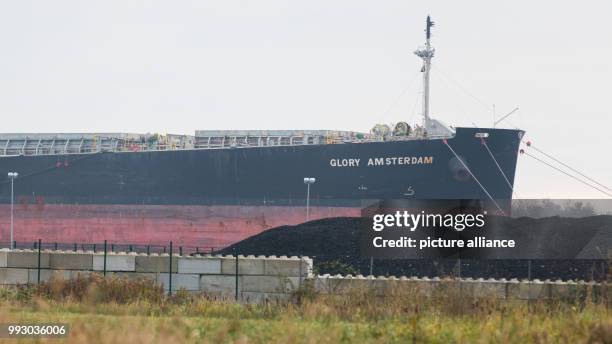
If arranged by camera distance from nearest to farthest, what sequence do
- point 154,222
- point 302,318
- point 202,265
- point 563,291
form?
point 302,318
point 563,291
point 202,265
point 154,222

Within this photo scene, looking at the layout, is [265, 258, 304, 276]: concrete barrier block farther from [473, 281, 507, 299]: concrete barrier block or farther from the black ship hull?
the black ship hull

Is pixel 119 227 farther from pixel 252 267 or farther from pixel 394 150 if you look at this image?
pixel 252 267

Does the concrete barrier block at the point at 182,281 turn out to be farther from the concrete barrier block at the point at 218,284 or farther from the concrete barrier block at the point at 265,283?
the concrete barrier block at the point at 265,283

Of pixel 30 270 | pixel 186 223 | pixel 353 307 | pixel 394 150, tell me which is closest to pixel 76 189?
pixel 186 223

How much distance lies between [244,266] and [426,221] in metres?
14.9

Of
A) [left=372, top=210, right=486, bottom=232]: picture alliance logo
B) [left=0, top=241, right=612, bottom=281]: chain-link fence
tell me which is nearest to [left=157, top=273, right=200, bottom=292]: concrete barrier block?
[left=372, top=210, right=486, bottom=232]: picture alliance logo

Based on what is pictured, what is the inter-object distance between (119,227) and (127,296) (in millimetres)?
43797

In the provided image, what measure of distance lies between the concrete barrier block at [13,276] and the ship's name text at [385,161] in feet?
123

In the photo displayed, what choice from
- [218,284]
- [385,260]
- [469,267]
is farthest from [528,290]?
[385,260]

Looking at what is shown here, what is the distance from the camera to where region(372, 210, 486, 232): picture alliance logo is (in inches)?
1233

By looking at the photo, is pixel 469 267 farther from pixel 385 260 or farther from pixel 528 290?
pixel 528 290

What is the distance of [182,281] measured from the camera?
26.3m

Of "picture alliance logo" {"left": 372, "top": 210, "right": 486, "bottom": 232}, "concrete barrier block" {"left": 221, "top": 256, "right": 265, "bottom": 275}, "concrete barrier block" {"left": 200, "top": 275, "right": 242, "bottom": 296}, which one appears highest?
"picture alliance logo" {"left": 372, "top": 210, "right": 486, "bottom": 232}

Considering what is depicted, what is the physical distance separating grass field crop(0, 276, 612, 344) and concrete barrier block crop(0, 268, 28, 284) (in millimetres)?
3155
